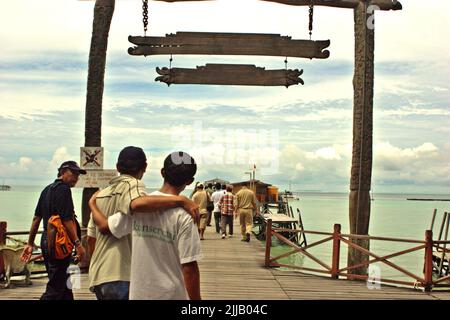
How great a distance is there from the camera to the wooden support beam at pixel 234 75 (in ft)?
40.4

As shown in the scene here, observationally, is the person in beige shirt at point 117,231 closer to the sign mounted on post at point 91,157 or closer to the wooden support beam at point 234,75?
the sign mounted on post at point 91,157

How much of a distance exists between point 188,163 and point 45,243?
2.44 m

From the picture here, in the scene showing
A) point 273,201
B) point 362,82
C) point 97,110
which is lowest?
point 273,201

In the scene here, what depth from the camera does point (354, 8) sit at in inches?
437

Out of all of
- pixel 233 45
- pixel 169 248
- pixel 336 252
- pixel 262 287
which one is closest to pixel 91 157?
pixel 262 287

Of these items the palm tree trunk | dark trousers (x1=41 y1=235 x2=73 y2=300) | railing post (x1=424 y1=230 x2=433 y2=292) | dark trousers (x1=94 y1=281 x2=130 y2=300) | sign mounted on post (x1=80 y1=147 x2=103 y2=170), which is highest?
the palm tree trunk

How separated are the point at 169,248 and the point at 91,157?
643 cm

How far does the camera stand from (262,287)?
30.8 ft

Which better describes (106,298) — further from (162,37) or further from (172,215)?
(162,37)

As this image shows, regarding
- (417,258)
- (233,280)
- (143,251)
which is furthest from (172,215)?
(417,258)

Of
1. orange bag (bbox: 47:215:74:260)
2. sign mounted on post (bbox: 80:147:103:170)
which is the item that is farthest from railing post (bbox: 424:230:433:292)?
orange bag (bbox: 47:215:74:260)

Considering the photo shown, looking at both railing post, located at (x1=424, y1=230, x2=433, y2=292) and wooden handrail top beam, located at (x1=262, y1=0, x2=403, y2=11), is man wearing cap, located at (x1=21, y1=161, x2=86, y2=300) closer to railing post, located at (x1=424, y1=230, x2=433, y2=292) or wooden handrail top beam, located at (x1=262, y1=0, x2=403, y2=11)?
railing post, located at (x1=424, y1=230, x2=433, y2=292)

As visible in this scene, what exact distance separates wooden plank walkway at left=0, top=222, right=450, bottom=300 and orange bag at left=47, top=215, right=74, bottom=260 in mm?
2532

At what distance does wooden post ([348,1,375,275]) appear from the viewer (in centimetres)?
1087
